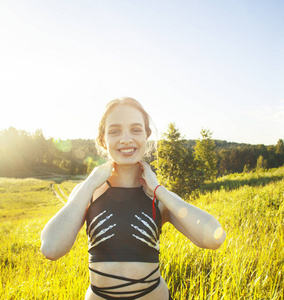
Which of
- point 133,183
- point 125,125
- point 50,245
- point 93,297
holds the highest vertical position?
point 125,125

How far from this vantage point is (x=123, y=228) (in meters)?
1.40

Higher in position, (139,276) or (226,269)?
(139,276)

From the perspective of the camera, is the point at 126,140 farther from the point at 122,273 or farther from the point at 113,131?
the point at 122,273

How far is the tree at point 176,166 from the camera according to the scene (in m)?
16.5

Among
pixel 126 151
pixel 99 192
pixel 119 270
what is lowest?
pixel 119 270

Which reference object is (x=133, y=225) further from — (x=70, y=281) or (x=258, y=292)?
(x=70, y=281)

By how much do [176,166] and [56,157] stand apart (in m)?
84.1

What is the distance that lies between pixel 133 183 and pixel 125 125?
0.56 m

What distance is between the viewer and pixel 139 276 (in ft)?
4.40

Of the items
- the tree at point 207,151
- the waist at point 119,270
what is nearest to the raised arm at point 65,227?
the waist at point 119,270

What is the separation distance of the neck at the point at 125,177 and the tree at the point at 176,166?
14.4m

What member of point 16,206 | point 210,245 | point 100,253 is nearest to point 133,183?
point 100,253

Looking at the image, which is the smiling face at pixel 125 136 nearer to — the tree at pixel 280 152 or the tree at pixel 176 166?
the tree at pixel 176 166

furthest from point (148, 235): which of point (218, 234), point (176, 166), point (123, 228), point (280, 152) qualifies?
point (280, 152)
